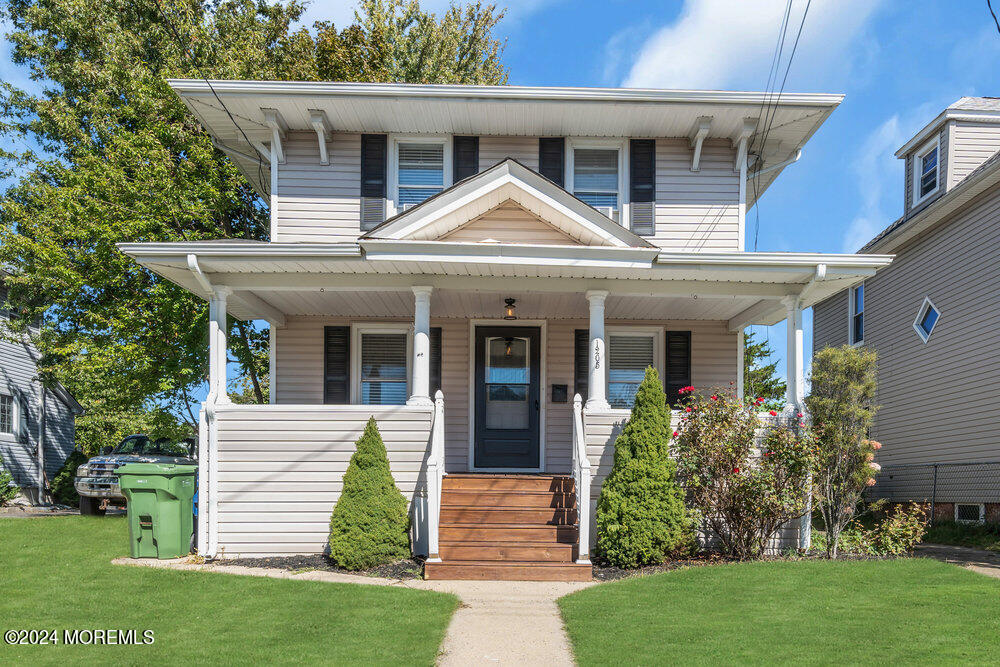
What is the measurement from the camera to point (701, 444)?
938 cm

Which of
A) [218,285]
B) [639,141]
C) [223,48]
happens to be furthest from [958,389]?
[223,48]

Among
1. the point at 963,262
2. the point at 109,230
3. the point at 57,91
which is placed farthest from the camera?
the point at 57,91

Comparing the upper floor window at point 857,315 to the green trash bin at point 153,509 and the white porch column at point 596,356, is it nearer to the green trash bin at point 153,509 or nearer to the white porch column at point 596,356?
the white porch column at point 596,356

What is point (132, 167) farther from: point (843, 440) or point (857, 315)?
point (857, 315)

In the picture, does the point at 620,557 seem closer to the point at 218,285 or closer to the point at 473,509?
the point at 473,509

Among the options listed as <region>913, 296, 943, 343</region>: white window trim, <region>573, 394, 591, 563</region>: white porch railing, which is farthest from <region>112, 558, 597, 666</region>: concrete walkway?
<region>913, 296, 943, 343</region>: white window trim

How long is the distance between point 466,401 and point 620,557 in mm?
3946

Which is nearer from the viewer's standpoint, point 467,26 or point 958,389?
point 958,389

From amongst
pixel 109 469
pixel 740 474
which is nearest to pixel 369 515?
pixel 740 474

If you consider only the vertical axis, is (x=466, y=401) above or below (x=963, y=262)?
below

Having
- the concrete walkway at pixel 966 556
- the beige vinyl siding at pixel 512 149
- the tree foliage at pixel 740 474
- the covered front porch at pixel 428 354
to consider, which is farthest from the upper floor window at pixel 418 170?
the concrete walkway at pixel 966 556

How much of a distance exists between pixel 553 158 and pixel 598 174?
28.7 inches

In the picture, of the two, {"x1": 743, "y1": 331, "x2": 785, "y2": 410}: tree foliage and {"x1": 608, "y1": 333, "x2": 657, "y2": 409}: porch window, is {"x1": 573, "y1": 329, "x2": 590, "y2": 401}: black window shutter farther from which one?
{"x1": 743, "y1": 331, "x2": 785, "y2": 410}: tree foliage

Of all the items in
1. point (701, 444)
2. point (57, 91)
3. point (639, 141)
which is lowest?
point (701, 444)
